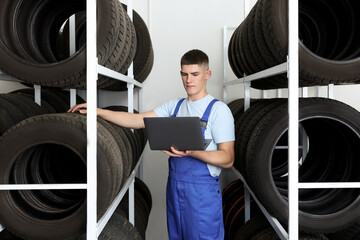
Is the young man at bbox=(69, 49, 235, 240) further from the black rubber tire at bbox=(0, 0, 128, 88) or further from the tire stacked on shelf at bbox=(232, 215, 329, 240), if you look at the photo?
the black rubber tire at bbox=(0, 0, 128, 88)

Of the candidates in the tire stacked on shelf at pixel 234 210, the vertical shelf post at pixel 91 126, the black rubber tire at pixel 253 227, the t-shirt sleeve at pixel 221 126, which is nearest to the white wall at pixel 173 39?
the tire stacked on shelf at pixel 234 210

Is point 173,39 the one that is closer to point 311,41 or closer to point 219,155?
point 311,41

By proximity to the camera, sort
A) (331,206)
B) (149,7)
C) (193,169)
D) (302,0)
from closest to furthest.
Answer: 1. (331,206)
2. (302,0)
3. (193,169)
4. (149,7)

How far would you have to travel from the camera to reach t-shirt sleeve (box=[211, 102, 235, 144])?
1.96m

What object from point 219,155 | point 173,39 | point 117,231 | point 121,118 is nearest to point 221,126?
point 219,155

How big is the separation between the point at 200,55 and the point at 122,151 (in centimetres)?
80

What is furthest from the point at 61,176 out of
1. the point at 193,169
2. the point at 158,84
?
the point at 158,84

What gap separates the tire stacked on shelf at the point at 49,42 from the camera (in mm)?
1424

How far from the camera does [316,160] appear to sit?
206 centimetres

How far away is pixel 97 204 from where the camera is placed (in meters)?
1.38

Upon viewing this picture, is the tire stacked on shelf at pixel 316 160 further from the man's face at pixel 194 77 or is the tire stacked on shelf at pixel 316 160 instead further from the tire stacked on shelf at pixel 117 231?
the tire stacked on shelf at pixel 117 231

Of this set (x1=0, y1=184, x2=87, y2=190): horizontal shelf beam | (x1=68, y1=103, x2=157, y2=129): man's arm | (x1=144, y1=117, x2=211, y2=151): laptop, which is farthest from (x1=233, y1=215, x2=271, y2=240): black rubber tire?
(x1=0, y1=184, x2=87, y2=190): horizontal shelf beam

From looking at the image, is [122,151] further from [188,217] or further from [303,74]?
[303,74]

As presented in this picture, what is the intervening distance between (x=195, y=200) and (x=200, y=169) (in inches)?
7.6
